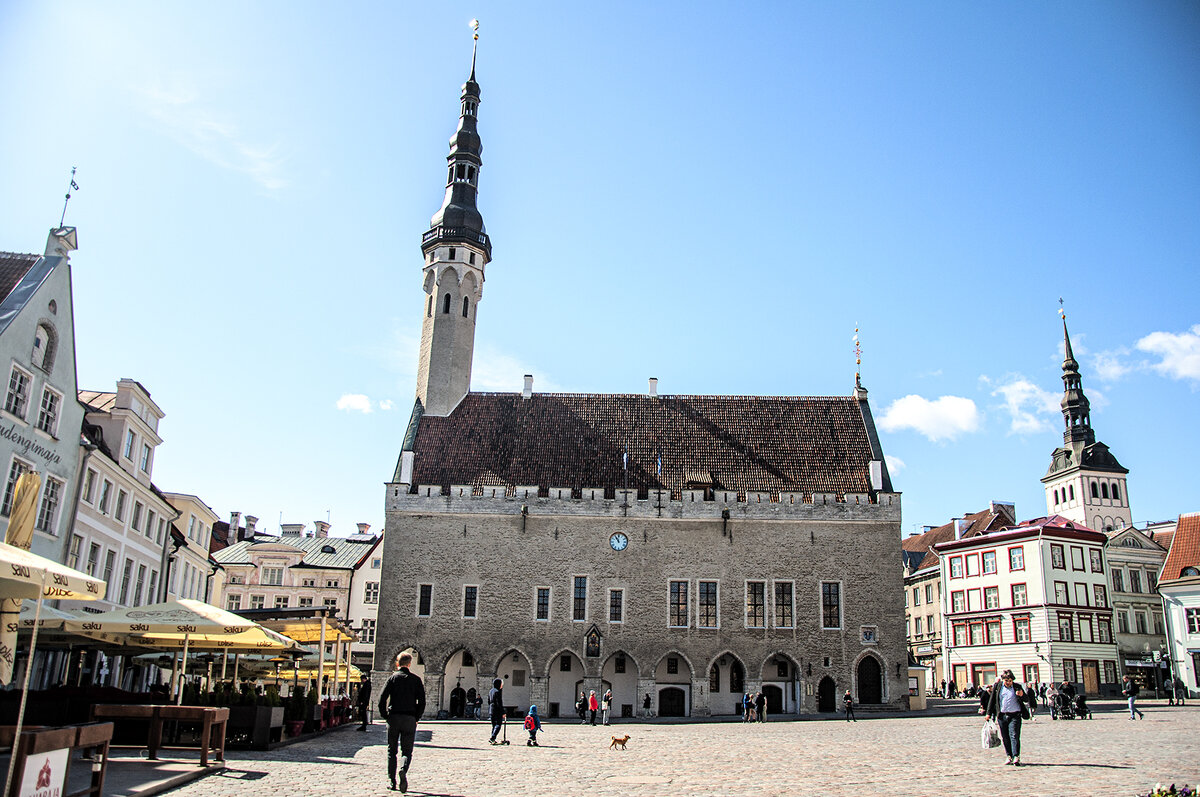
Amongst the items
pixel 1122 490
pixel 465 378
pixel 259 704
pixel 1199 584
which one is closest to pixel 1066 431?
pixel 1122 490

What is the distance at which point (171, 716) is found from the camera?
41.5ft

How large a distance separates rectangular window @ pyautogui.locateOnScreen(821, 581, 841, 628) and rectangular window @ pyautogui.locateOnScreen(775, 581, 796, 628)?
4.08 ft

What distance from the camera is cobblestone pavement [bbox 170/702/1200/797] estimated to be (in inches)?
434

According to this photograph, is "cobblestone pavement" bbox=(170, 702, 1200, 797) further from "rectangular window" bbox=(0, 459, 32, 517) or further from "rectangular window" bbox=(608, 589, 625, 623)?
"rectangular window" bbox=(608, 589, 625, 623)

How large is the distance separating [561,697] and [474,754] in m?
20.9

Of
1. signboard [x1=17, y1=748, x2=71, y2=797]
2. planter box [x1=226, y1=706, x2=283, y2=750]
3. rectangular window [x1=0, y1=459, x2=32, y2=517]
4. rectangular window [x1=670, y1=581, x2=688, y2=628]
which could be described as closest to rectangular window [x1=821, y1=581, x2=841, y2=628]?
rectangular window [x1=670, y1=581, x2=688, y2=628]

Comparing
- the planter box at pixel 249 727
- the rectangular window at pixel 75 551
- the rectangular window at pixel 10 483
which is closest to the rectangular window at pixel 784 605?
the rectangular window at pixel 75 551

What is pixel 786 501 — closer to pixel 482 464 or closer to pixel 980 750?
pixel 482 464

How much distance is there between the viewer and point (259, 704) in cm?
1544

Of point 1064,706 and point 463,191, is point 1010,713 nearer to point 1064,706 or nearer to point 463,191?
point 1064,706

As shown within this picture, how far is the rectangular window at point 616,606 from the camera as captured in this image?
37.4 metres

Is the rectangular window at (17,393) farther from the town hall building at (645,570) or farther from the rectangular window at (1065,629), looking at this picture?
the rectangular window at (1065,629)

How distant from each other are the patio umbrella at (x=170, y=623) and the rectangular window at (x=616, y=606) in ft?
76.8

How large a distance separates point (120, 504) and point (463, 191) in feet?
79.6
